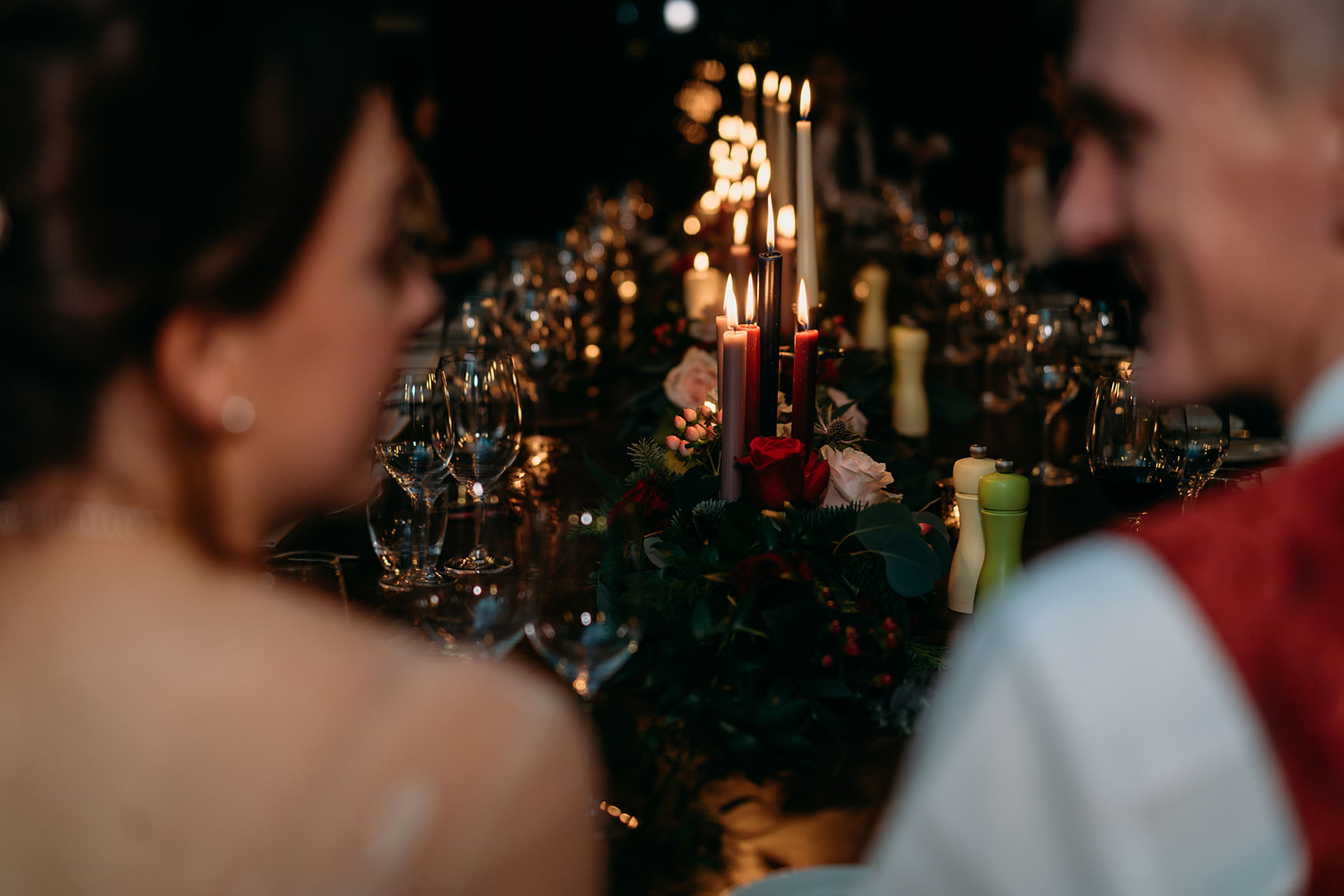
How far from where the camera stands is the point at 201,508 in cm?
73

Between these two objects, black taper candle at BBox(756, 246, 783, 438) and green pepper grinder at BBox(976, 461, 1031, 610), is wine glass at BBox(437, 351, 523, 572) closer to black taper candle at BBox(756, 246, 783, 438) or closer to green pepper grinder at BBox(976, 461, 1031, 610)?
black taper candle at BBox(756, 246, 783, 438)

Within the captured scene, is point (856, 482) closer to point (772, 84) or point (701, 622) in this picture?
point (701, 622)

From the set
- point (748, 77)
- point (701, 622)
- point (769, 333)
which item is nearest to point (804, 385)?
point (769, 333)

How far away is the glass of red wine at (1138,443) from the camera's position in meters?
1.88

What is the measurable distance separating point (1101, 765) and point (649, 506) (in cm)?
109

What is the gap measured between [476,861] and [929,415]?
232 centimetres

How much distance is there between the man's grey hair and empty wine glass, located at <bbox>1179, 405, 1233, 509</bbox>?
1.35m

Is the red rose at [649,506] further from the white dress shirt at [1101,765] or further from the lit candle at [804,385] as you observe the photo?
the white dress shirt at [1101,765]

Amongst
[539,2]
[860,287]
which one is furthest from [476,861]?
[539,2]

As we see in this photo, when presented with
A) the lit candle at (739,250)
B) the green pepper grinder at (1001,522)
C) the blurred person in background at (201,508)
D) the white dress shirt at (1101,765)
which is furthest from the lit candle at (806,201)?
the white dress shirt at (1101,765)

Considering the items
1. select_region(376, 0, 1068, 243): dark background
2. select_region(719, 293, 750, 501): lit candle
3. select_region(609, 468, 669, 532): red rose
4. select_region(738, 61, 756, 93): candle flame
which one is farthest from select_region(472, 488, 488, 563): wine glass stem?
select_region(376, 0, 1068, 243): dark background

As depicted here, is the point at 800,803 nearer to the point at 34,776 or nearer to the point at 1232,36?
the point at 34,776

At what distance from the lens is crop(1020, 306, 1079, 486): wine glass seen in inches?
103

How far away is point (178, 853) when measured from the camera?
26.7 inches
